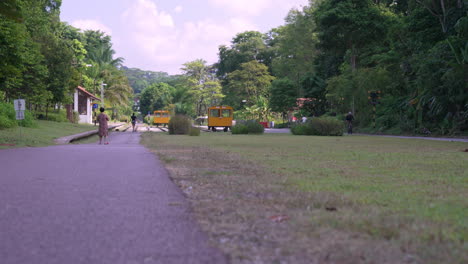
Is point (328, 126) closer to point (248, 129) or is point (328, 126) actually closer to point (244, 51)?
point (248, 129)

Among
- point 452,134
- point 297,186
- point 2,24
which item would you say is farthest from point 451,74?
point 2,24

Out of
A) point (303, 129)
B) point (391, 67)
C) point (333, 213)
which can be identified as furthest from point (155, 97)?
point (333, 213)

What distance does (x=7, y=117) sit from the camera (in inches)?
991

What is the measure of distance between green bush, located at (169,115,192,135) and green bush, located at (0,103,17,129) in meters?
10.5

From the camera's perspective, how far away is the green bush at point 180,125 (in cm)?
3228

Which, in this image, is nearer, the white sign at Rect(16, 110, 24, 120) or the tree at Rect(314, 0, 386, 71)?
the white sign at Rect(16, 110, 24, 120)

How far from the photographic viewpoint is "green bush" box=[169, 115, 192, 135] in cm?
3228

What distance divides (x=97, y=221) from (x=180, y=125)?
91.0 feet

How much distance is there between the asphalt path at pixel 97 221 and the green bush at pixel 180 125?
23.7 meters

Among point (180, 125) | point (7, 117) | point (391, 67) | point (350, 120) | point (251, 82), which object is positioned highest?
point (251, 82)

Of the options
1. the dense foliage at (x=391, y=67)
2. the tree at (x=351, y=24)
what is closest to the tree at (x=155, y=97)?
the dense foliage at (x=391, y=67)

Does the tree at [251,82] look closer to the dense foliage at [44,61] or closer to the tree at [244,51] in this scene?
the tree at [244,51]

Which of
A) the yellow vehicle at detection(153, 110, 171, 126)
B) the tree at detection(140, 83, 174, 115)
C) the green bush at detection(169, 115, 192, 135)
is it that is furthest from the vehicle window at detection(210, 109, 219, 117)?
the tree at detection(140, 83, 174, 115)

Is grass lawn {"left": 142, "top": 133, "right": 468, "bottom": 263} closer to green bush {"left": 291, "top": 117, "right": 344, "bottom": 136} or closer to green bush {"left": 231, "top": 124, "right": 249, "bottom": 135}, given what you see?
green bush {"left": 291, "top": 117, "right": 344, "bottom": 136}
